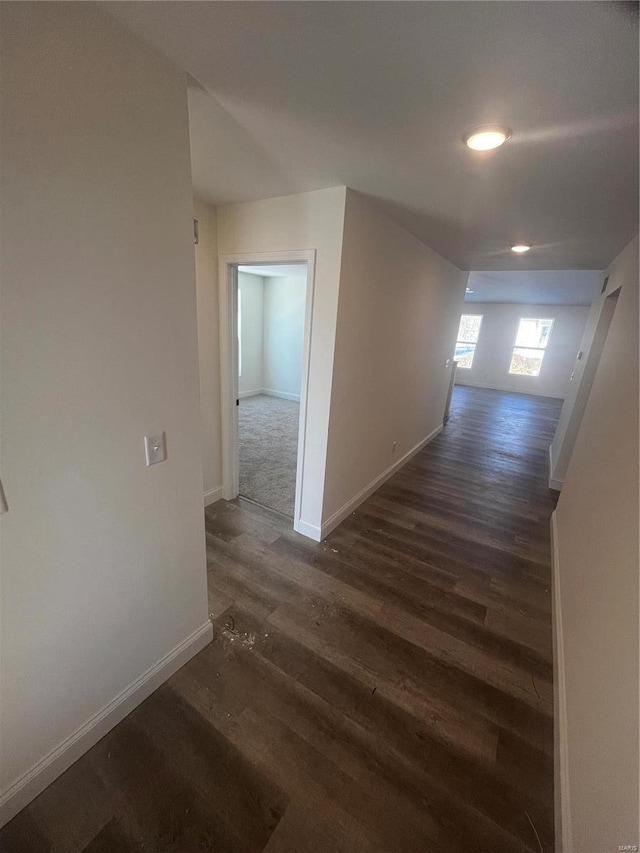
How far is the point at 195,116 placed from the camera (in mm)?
1341

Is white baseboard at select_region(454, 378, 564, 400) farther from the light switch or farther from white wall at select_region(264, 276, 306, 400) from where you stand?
the light switch

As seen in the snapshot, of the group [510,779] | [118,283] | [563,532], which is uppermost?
[118,283]

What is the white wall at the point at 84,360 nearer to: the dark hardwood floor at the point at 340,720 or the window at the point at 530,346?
the dark hardwood floor at the point at 340,720

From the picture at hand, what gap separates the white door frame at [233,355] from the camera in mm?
2248

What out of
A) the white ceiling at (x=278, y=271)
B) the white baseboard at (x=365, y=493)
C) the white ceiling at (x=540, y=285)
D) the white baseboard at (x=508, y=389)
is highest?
the white ceiling at (x=540, y=285)

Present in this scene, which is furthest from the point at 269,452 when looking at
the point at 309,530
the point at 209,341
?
the point at 209,341

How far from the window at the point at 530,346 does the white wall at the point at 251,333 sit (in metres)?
7.03

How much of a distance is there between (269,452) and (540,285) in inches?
213

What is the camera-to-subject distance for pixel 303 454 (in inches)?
101

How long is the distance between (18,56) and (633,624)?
2254 millimetres

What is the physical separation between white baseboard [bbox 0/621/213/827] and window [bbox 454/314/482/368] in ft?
31.9

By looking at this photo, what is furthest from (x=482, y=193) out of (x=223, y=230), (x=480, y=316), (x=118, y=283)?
(x=480, y=316)

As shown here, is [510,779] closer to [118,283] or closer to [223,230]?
[118,283]

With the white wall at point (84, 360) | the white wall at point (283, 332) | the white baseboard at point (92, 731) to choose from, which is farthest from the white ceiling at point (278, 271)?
the white baseboard at point (92, 731)
